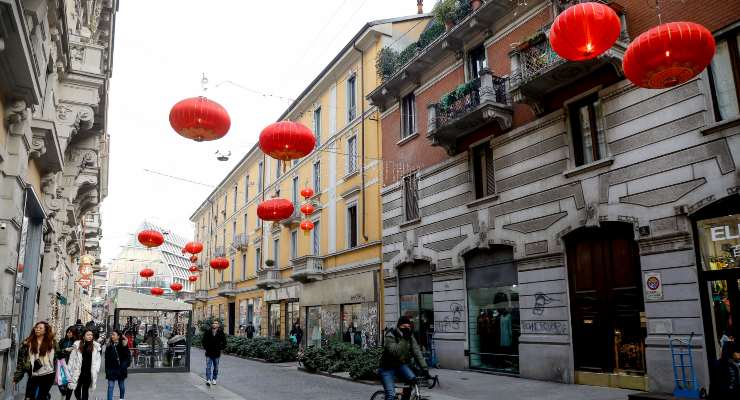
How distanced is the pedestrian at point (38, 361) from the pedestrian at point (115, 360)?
2090 mm

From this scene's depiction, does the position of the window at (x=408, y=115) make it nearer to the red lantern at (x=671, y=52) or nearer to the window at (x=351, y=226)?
the window at (x=351, y=226)

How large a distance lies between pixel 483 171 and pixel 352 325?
Answer: 1051cm

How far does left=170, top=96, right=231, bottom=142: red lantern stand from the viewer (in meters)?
9.53

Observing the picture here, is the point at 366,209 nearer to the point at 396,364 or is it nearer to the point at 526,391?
the point at 526,391

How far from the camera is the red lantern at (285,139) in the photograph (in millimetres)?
10594

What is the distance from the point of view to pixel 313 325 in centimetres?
2936

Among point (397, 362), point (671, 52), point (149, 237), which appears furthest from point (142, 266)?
point (671, 52)

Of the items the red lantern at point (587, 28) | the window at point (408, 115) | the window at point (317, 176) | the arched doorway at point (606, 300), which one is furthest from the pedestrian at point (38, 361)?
the window at point (317, 176)

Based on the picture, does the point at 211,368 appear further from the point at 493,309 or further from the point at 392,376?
the point at 493,309

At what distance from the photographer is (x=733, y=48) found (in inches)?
452

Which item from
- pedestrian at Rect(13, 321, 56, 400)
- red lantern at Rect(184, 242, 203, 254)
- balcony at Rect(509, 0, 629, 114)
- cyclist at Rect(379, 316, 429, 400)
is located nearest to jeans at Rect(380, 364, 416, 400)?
cyclist at Rect(379, 316, 429, 400)

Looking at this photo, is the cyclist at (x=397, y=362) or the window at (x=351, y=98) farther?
the window at (x=351, y=98)

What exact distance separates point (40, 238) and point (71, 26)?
5.97 m

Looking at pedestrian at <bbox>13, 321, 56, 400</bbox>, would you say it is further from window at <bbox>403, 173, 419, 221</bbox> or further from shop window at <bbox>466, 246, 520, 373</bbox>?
window at <bbox>403, 173, 419, 221</bbox>
